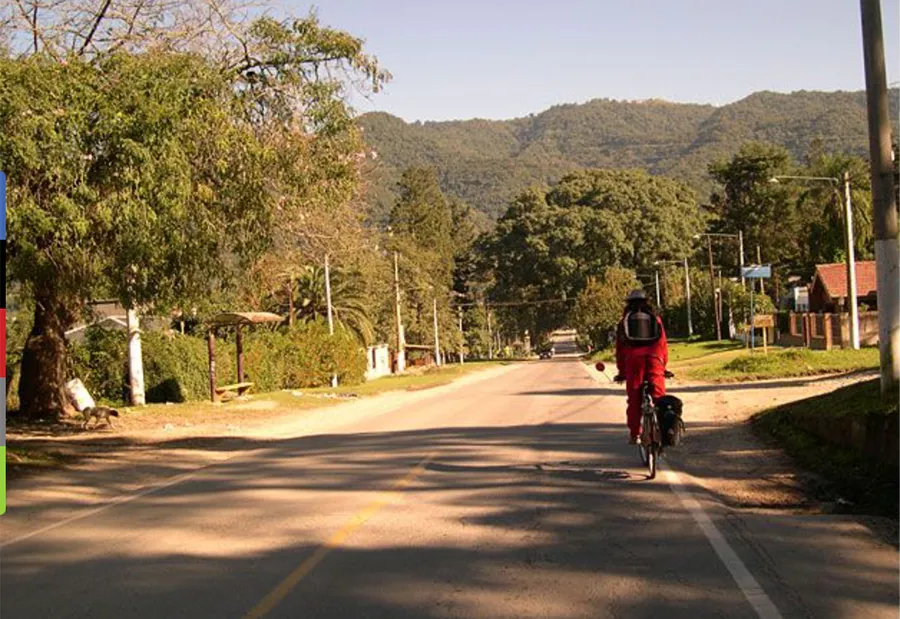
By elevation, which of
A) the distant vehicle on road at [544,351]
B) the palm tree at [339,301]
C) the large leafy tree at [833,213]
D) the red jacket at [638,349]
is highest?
the large leafy tree at [833,213]

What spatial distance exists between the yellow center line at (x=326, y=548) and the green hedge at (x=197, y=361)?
72.9ft

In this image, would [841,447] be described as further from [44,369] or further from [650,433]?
[44,369]

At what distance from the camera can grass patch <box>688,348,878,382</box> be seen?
33.1 metres

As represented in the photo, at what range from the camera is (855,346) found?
37.3m

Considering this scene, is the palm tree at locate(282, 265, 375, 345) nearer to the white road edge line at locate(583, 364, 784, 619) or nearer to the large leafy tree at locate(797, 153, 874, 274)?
the large leafy tree at locate(797, 153, 874, 274)

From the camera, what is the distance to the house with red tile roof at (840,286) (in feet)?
189

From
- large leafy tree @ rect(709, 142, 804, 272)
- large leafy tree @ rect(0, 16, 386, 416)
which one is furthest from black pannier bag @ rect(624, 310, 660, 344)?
large leafy tree @ rect(709, 142, 804, 272)

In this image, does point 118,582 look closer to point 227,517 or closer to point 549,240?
point 227,517

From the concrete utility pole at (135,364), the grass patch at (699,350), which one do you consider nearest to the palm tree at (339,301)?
the grass patch at (699,350)

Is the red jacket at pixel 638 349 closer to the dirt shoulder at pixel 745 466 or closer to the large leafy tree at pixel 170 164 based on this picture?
the dirt shoulder at pixel 745 466

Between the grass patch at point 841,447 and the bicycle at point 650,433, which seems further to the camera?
the bicycle at point 650,433

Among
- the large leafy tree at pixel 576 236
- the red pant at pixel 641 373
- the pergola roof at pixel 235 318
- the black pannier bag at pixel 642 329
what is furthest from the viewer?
the large leafy tree at pixel 576 236

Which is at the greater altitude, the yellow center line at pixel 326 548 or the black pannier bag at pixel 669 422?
the black pannier bag at pixel 669 422

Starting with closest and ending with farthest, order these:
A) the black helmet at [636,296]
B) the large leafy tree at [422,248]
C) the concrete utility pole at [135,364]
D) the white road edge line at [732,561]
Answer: the white road edge line at [732,561] → the black helmet at [636,296] → the concrete utility pole at [135,364] → the large leafy tree at [422,248]
